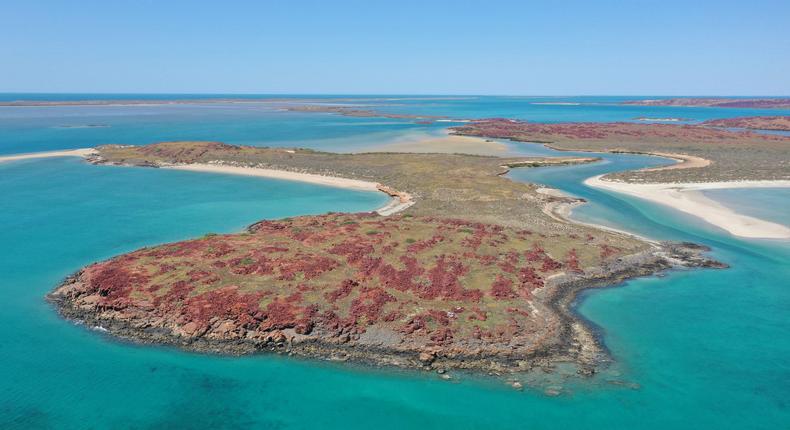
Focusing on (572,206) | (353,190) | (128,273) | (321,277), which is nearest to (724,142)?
(572,206)

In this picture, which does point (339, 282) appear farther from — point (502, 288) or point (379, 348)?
point (502, 288)

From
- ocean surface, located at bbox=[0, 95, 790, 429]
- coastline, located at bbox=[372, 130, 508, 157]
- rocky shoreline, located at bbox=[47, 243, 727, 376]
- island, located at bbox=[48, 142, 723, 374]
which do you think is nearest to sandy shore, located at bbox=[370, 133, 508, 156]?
coastline, located at bbox=[372, 130, 508, 157]

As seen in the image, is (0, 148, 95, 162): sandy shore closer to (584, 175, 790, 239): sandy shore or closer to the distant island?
the distant island

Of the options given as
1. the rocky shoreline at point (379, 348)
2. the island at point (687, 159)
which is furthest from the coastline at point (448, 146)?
the rocky shoreline at point (379, 348)

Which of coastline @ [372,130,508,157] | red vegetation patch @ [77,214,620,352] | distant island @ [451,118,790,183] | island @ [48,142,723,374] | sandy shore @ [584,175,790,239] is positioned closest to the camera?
island @ [48,142,723,374]

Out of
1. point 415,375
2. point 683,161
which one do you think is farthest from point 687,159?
point 415,375

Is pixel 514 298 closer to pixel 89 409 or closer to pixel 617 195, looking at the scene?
pixel 89 409

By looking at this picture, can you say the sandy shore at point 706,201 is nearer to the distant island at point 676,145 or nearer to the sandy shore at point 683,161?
the distant island at point 676,145

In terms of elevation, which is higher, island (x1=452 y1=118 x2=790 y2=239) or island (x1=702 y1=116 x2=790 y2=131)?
island (x1=702 y1=116 x2=790 y2=131)
